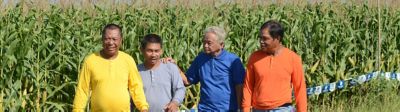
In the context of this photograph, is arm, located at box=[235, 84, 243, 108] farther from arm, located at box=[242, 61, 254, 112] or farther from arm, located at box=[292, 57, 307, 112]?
arm, located at box=[292, 57, 307, 112]

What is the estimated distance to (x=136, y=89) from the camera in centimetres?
645

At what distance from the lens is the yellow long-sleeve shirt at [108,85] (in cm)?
633

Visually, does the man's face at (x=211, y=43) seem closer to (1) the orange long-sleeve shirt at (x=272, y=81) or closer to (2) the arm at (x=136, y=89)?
(1) the orange long-sleeve shirt at (x=272, y=81)

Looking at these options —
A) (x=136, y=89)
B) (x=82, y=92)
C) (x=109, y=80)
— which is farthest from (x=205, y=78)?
(x=82, y=92)

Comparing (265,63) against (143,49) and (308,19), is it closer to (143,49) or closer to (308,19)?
(143,49)

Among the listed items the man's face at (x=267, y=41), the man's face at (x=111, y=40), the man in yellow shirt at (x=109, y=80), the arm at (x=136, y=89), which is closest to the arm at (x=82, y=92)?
the man in yellow shirt at (x=109, y=80)

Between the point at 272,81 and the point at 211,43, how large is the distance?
21.8 inches

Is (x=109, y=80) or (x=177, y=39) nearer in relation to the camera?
(x=109, y=80)

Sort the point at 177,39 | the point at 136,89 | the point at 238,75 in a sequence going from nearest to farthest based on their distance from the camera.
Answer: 1. the point at 136,89
2. the point at 238,75
3. the point at 177,39

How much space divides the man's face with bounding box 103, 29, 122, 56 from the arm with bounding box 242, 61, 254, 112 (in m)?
1.08

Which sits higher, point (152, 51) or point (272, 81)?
point (152, 51)

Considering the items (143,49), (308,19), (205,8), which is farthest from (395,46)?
(143,49)

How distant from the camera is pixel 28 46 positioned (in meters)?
8.56

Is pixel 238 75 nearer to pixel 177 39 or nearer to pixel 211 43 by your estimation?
pixel 211 43
